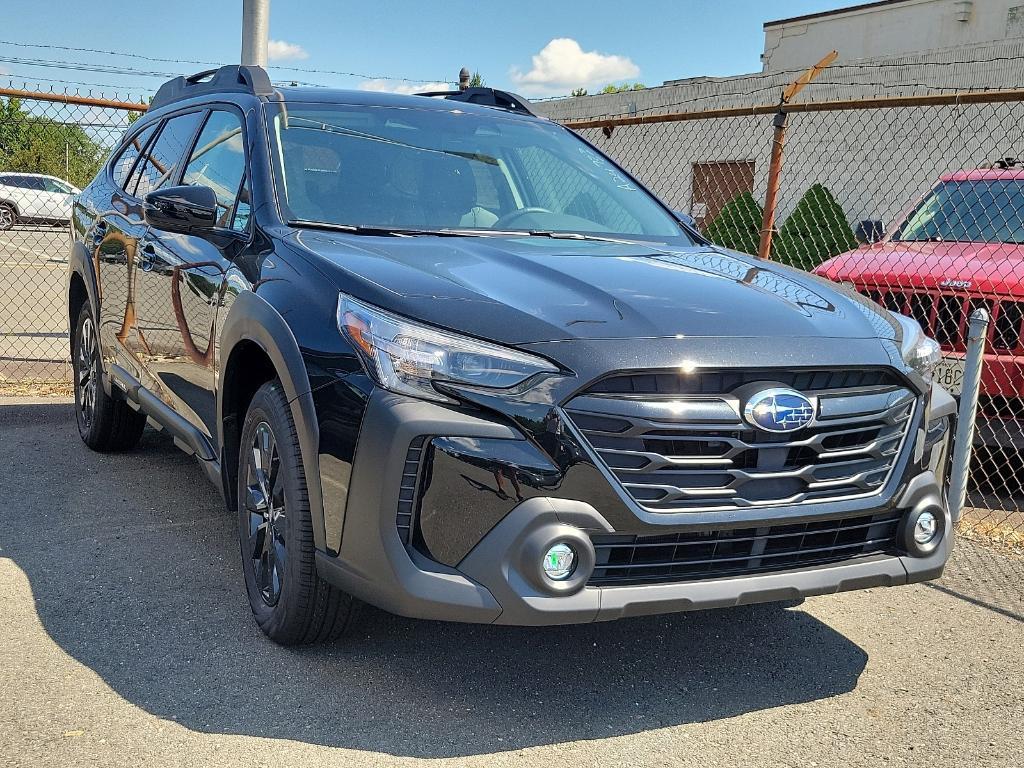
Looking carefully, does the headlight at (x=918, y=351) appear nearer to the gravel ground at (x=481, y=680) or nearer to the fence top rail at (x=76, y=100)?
the gravel ground at (x=481, y=680)

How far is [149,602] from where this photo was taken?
3.92 m

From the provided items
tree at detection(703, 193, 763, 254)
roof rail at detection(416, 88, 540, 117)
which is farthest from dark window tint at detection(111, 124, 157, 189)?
tree at detection(703, 193, 763, 254)

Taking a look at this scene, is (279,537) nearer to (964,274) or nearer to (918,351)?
(918,351)

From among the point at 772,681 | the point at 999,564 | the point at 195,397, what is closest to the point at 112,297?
the point at 195,397

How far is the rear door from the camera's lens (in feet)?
12.8

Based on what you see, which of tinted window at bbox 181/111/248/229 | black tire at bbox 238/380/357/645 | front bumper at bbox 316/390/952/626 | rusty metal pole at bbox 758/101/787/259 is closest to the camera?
front bumper at bbox 316/390/952/626

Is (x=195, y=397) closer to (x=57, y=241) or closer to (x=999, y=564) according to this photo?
(x=999, y=564)

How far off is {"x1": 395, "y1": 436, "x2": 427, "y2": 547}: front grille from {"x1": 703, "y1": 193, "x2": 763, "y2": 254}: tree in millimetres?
10186

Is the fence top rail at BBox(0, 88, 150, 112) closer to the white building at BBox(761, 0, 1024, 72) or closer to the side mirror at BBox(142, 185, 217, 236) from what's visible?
the side mirror at BBox(142, 185, 217, 236)

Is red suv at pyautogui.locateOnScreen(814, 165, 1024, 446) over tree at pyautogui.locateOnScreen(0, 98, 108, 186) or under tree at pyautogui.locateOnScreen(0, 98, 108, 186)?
over

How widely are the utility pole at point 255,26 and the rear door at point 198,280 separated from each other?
398 centimetres

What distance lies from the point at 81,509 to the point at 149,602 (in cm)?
129

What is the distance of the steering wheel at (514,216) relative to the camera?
13.4 feet

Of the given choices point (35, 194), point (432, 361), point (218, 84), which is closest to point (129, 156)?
point (218, 84)
